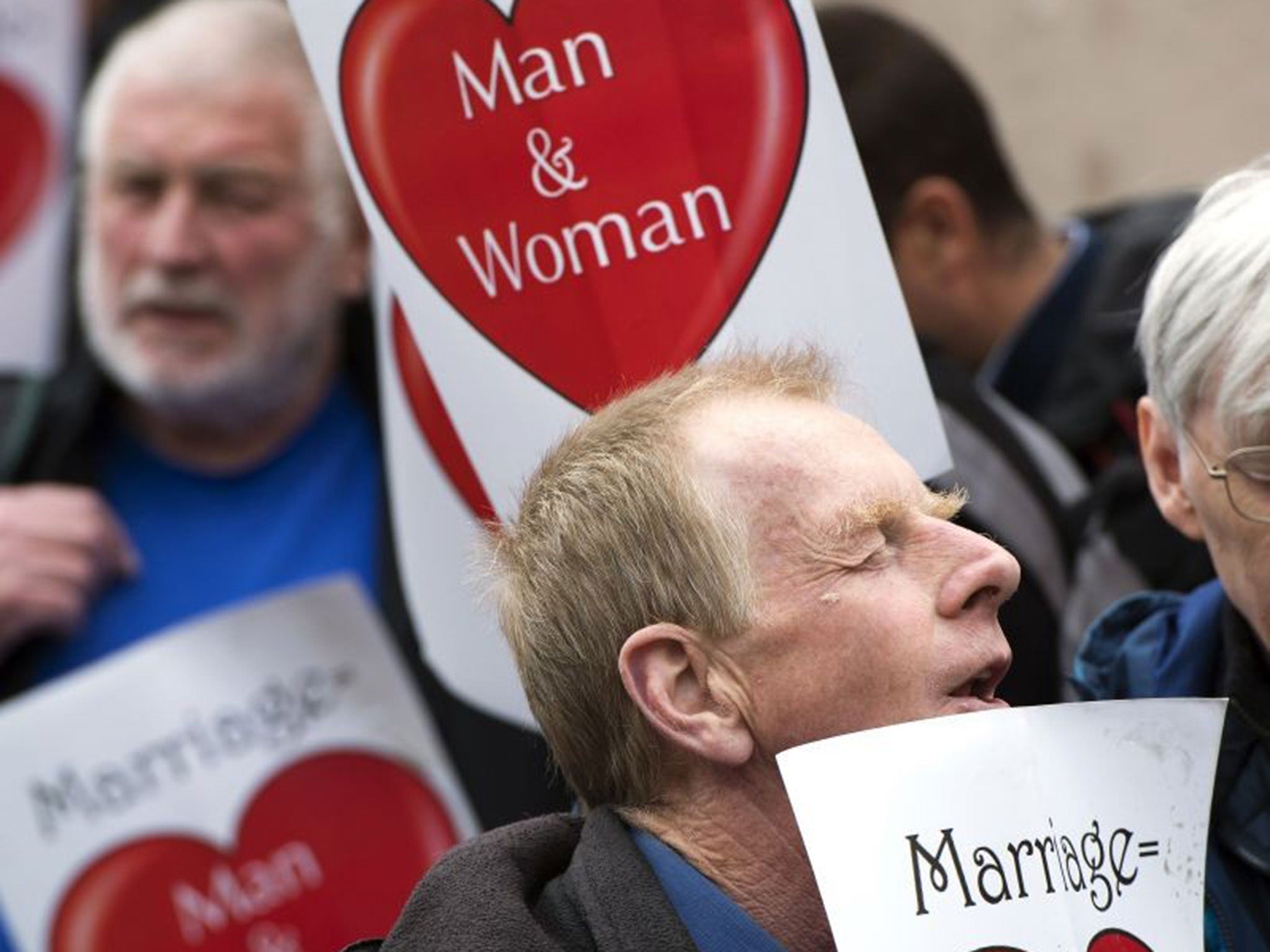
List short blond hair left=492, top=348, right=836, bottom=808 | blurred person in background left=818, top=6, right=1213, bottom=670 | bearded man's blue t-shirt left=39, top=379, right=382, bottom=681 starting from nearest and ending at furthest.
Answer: short blond hair left=492, top=348, right=836, bottom=808, blurred person in background left=818, top=6, right=1213, bottom=670, bearded man's blue t-shirt left=39, top=379, right=382, bottom=681

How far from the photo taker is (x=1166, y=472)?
2.52 metres

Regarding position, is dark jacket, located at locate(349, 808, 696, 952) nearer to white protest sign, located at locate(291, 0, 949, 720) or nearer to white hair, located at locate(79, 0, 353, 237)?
white protest sign, located at locate(291, 0, 949, 720)

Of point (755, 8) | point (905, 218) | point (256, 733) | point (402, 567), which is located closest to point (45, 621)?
point (256, 733)

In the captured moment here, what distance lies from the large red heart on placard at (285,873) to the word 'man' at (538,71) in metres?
1.28

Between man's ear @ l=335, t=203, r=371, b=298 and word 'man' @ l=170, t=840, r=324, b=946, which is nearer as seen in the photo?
word 'man' @ l=170, t=840, r=324, b=946

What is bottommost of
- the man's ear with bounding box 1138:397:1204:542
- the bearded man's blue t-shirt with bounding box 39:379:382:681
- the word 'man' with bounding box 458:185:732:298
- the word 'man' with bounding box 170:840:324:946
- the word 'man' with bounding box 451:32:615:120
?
the word 'man' with bounding box 170:840:324:946

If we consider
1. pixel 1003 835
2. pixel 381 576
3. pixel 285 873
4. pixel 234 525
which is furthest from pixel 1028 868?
pixel 234 525

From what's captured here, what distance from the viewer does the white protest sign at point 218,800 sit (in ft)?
11.1

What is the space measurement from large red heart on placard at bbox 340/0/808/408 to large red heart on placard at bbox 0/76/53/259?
7.29 ft

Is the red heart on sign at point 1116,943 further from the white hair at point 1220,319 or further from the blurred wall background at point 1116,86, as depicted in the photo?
the blurred wall background at point 1116,86

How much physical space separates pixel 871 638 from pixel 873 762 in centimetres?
18

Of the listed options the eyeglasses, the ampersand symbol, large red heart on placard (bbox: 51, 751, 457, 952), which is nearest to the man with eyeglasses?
the eyeglasses

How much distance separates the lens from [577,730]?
2.19m

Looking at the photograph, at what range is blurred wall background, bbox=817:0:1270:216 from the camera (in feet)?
17.1
